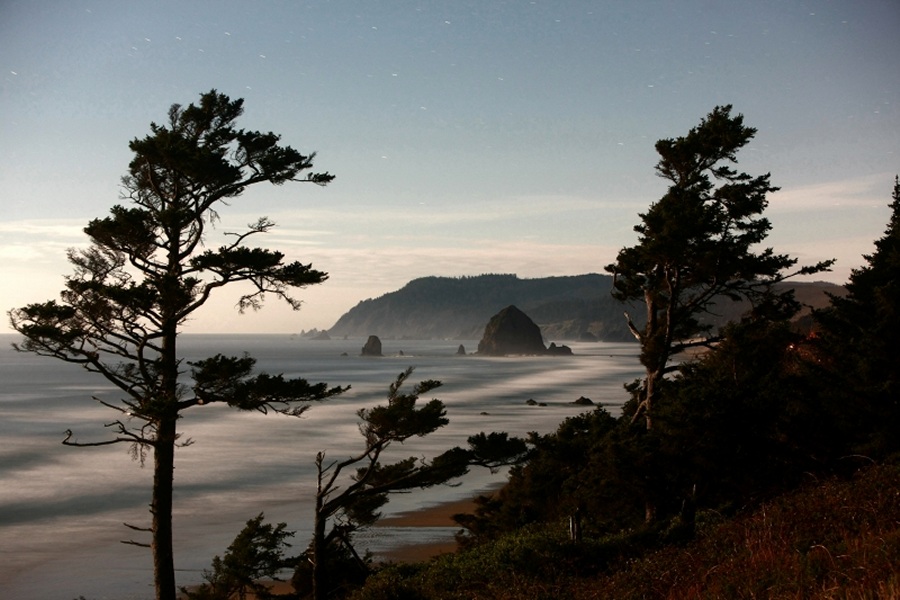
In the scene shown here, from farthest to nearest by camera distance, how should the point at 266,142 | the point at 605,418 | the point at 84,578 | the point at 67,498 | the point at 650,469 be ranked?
the point at 67,498 < the point at 84,578 < the point at 605,418 < the point at 266,142 < the point at 650,469

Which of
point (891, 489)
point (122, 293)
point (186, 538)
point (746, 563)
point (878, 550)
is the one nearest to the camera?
point (878, 550)

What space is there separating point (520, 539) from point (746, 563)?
9.21 meters

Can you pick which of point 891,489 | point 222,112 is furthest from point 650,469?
point 222,112

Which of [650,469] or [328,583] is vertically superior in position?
[650,469]

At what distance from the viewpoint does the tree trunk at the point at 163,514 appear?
1568 centimetres

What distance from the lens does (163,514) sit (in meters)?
15.9

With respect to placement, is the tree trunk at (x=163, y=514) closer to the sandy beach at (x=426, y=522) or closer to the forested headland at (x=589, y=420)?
the forested headland at (x=589, y=420)

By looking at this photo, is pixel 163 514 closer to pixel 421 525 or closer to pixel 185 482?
pixel 421 525

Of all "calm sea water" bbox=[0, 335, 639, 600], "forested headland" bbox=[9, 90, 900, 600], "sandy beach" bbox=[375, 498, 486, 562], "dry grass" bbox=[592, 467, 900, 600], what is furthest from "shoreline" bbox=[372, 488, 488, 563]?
"dry grass" bbox=[592, 467, 900, 600]

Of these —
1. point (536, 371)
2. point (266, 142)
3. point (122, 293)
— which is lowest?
point (536, 371)

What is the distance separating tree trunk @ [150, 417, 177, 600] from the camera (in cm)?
1568

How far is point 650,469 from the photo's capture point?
1620 centimetres

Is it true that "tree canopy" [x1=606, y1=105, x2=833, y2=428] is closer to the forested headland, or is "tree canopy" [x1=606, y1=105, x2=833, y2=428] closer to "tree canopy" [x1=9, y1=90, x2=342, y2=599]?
the forested headland

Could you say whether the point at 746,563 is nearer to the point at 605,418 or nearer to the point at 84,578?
the point at 605,418
